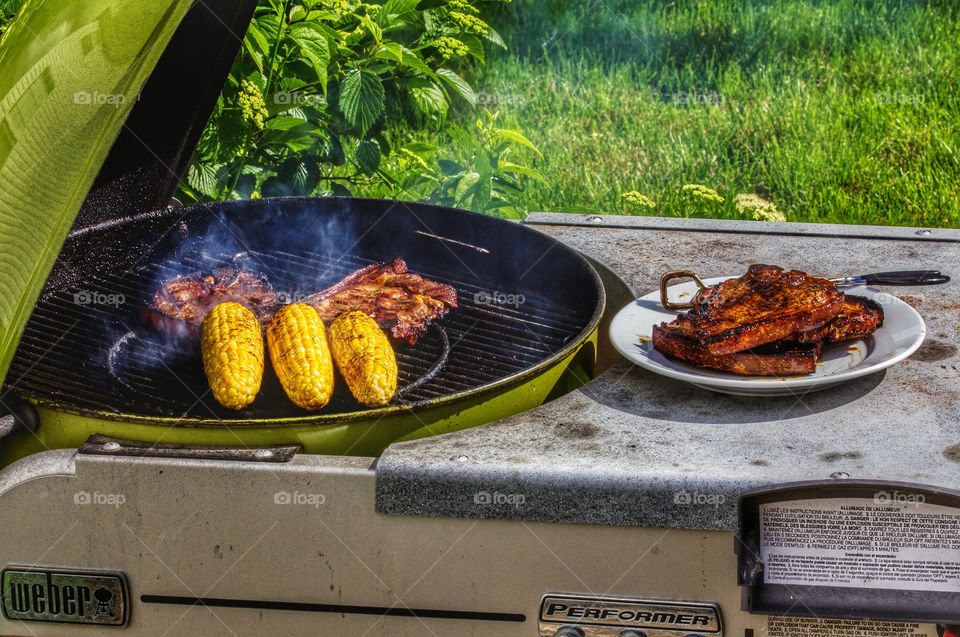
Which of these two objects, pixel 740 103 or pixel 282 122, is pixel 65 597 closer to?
pixel 282 122

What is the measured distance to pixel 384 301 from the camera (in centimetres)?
294

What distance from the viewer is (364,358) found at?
253 centimetres

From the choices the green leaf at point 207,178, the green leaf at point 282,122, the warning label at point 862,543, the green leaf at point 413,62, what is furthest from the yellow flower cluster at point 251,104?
the warning label at point 862,543

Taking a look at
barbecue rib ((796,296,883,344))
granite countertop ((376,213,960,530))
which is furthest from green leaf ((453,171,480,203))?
barbecue rib ((796,296,883,344))

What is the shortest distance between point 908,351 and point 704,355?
0.45m

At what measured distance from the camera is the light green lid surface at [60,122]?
2.09 meters

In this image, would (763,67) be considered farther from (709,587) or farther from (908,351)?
(709,587)

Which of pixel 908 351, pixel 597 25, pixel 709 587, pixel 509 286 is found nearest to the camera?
pixel 709 587

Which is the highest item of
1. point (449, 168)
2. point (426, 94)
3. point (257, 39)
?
point (257, 39)

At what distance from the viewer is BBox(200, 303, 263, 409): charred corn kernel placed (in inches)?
97.5

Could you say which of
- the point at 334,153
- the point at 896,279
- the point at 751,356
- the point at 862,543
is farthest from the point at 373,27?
the point at 862,543

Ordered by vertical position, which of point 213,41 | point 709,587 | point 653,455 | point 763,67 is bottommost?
point 763,67

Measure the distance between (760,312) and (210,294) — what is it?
1.52 meters

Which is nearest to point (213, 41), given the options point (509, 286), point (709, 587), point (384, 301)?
point (384, 301)
